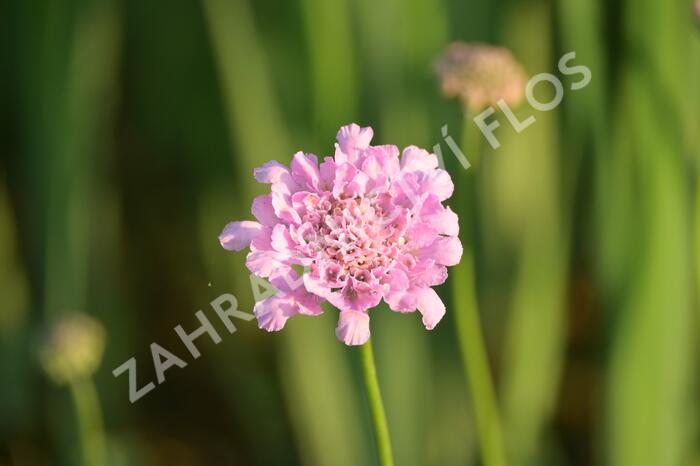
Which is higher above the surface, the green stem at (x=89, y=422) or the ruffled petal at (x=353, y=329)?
the ruffled petal at (x=353, y=329)

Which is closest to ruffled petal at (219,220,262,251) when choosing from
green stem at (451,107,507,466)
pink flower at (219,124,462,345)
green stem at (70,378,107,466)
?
pink flower at (219,124,462,345)

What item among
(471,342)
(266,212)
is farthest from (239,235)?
(471,342)

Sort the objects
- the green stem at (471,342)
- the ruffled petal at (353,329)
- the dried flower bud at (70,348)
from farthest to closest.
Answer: the dried flower bud at (70,348)
the green stem at (471,342)
the ruffled petal at (353,329)

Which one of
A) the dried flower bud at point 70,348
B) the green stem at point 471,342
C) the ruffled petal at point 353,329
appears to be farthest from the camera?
the dried flower bud at point 70,348

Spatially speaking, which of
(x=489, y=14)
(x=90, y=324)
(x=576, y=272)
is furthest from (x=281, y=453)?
(x=489, y=14)

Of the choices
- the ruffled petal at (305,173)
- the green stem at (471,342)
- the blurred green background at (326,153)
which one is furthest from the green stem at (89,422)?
the ruffled petal at (305,173)

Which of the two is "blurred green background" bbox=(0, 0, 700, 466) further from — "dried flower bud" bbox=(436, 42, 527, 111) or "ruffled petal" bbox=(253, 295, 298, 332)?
"ruffled petal" bbox=(253, 295, 298, 332)

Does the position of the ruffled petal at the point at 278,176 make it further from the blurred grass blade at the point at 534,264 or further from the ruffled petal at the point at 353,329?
the blurred grass blade at the point at 534,264
